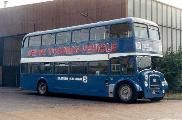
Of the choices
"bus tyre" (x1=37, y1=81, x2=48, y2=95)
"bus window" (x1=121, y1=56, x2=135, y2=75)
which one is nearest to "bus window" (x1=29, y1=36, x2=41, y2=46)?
"bus tyre" (x1=37, y1=81, x2=48, y2=95)

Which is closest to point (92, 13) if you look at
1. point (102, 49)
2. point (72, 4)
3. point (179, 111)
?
point (72, 4)

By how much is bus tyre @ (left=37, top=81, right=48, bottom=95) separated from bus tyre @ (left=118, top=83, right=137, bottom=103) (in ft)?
20.7

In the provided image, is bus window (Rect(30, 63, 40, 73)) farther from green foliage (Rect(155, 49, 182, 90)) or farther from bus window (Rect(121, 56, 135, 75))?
green foliage (Rect(155, 49, 182, 90))

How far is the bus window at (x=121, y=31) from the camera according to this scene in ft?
65.6

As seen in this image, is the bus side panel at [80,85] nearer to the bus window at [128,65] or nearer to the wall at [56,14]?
the bus window at [128,65]

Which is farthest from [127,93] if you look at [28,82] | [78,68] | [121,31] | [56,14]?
[56,14]

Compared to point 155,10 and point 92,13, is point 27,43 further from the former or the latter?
point 155,10

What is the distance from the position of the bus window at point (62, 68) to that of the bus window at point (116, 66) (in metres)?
3.62

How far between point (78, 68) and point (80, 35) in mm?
1776

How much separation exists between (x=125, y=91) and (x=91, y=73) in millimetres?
2586

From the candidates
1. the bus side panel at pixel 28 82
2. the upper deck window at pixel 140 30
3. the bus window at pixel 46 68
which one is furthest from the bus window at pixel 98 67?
the bus side panel at pixel 28 82

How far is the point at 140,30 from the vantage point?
67.1ft

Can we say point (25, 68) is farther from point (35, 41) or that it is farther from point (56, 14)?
point (56, 14)

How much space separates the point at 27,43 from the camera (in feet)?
87.1
